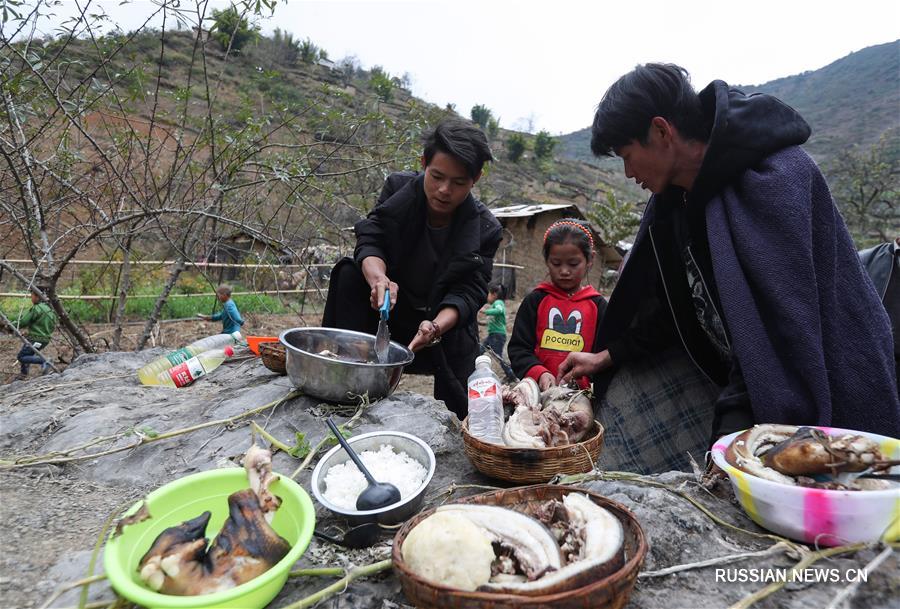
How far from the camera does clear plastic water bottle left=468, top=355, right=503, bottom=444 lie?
196 centimetres

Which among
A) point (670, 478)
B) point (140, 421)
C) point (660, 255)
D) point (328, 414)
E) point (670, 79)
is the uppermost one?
point (670, 79)

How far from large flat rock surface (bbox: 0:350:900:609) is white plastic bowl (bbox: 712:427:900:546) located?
0.06 m

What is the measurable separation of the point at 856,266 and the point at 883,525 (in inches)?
37.9

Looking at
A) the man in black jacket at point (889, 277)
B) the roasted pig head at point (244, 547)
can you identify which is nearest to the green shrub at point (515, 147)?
the man in black jacket at point (889, 277)

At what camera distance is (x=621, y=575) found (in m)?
0.95

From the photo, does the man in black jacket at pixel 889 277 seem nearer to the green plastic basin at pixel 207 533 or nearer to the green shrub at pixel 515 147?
the green plastic basin at pixel 207 533

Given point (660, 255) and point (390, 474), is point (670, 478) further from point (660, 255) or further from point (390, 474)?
point (660, 255)

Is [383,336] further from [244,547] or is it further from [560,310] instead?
[244,547]

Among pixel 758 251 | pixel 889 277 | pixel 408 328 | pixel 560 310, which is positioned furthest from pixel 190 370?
pixel 889 277

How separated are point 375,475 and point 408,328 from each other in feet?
5.47

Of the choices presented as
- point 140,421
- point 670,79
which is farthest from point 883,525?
point 140,421

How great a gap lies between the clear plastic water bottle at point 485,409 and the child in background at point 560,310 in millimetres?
1073

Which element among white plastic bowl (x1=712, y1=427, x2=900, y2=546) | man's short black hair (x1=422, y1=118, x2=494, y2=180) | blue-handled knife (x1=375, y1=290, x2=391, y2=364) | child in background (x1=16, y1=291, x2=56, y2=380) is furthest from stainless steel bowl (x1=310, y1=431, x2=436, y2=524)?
child in background (x1=16, y1=291, x2=56, y2=380)

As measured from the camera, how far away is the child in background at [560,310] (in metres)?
3.15
